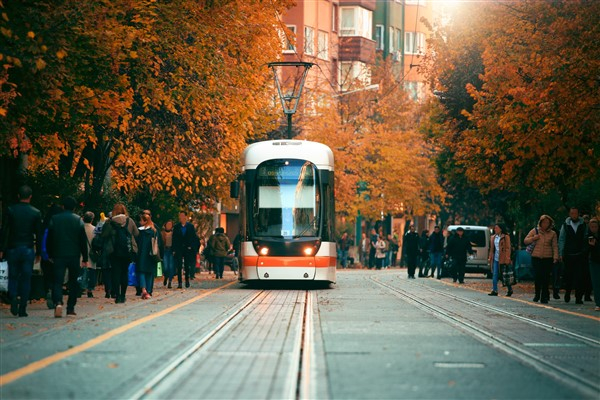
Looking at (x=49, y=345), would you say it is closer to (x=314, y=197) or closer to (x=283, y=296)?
(x=283, y=296)

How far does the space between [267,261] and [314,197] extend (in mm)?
1875

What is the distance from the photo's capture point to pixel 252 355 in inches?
537

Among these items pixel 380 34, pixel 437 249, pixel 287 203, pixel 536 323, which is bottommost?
pixel 536 323

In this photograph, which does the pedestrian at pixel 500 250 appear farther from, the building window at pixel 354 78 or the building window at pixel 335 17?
the building window at pixel 335 17

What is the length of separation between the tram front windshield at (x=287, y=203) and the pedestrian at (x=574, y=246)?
6.86 metres

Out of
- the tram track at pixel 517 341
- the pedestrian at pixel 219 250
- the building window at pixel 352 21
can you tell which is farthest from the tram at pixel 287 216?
the building window at pixel 352 21

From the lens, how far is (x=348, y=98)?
70.8 m

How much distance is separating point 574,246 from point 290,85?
40.7 m

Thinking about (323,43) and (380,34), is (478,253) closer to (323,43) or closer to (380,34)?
(323,43)

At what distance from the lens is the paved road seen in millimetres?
10953

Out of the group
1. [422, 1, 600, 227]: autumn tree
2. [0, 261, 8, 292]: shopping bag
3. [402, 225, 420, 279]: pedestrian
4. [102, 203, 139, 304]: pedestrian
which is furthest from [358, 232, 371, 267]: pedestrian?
[0, 261, 8, 292]: shopping bag

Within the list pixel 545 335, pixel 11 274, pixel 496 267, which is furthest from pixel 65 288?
pixel 545 335

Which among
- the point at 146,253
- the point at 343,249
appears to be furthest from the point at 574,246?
the point at 343,249

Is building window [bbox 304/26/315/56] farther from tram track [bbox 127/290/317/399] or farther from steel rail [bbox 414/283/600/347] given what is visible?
tram track [bbox 127/290/317/399]
